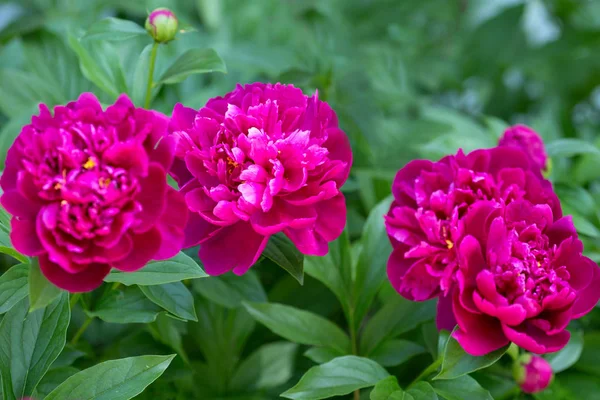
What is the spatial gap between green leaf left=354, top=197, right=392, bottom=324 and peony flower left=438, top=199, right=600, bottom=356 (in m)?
0.14

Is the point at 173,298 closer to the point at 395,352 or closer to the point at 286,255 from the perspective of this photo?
the point at 286,255

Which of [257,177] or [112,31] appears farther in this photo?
[112,31]

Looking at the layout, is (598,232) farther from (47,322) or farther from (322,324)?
(47,322)

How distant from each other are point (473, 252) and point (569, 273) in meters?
0.07

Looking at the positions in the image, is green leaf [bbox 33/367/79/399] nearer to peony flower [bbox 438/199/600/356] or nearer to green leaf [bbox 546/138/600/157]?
peony flower [bbox 438/199/600/356]

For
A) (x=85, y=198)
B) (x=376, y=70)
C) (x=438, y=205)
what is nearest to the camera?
(x=85, y=198)

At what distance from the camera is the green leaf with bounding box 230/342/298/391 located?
0.70 metres

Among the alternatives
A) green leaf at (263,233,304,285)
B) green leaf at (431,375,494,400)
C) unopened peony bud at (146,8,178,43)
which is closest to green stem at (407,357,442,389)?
green leaf at (431,375,494,400)

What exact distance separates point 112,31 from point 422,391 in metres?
0.38

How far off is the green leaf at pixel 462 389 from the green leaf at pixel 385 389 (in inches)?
1.3

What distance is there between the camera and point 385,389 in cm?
52

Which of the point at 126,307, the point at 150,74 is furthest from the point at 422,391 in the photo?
the point at 150,74

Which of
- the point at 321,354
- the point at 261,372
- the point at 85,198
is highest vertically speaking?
the point at 85,198

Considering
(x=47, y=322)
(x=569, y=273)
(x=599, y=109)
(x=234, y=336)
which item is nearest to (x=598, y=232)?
(x=569, y=273)
